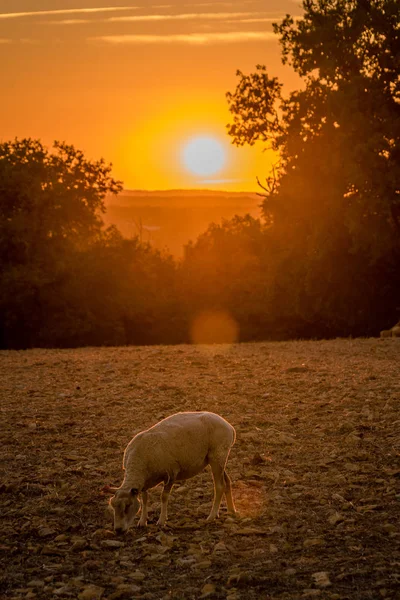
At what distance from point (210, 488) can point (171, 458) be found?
4.84 feet

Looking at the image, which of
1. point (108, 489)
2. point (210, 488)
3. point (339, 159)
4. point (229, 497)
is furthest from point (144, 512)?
point (339, 159)

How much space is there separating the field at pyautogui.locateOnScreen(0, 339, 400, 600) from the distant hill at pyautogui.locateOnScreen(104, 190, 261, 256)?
353 ft

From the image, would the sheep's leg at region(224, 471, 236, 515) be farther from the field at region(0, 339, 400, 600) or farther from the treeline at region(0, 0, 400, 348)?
the treeline at region(0, 0, 400, 348)

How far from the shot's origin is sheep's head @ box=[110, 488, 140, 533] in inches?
328

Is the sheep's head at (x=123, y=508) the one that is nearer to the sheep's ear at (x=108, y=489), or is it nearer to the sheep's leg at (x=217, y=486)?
the sheep's ear at (x=108, y=489)

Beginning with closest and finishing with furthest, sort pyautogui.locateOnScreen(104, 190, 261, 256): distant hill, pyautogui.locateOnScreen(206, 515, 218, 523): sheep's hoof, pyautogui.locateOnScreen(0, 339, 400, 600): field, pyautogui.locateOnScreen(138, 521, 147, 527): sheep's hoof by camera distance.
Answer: pyautogui.locateOnScreen(0, 339, 400, 600): field
pyautogui.locateOnScreen(138, 521, 147, 527): sheep's hoof
pyautogui.locateOnScreen(206, 515, 218, 523): sheep's hoof
pyautogui.locateOnScreen(104, 190, 261, 256): distant hill

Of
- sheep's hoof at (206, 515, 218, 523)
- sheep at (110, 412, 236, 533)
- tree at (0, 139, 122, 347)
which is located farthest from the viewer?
tree at (0, 139, 122, 347)

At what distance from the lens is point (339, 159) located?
1200 inches

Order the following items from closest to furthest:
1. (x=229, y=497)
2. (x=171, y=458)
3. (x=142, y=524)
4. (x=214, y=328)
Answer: (x=142, y=524) < (x=171, y=458) < (x=229, y=497) < (x=214, y=328)

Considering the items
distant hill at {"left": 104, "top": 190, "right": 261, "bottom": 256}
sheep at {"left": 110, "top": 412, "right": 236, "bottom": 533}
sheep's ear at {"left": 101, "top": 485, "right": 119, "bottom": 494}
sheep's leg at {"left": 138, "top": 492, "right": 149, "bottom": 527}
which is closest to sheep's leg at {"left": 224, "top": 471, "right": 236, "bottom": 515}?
sheep at {"left": 110, "top": 412, "right": 236, "bottom": 533}

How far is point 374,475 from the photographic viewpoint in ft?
34.1

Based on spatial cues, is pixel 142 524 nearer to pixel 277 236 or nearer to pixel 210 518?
pixel 210 518

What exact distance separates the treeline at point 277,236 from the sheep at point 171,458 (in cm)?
2138

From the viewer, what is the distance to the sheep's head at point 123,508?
834 cm
